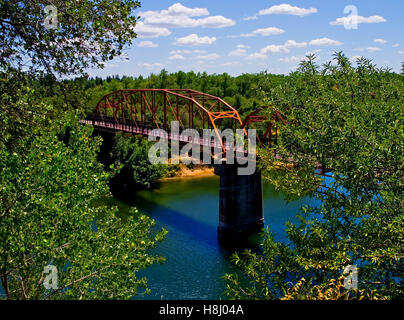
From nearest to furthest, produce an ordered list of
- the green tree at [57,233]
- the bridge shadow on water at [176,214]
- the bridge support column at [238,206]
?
the green tree at [57,233], the bridge shadow on water at [176,214], the bridge support column at [238,206]

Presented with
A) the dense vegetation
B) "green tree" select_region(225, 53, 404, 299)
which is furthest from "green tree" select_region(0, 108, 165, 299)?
"green tree" select_region(225, 53, 404, 299)

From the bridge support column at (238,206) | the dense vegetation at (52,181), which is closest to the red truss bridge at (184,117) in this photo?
the bridge support column at (238,206)

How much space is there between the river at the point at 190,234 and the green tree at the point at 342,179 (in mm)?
5944

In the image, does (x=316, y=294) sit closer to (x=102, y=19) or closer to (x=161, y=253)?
(x=102, y=19)

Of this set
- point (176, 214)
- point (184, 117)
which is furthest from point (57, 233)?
point (184, 117)

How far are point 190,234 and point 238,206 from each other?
4.74 m

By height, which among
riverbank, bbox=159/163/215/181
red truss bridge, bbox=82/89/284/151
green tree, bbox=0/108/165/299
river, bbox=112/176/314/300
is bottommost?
river, bbox=112/176/314/300

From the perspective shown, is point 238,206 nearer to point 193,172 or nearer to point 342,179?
point 342,179

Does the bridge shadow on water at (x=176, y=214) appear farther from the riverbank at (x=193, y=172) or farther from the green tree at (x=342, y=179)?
the green tree at (x=342, y=179)

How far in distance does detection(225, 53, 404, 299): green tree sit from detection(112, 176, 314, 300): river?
5.94 m

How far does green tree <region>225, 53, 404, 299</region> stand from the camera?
8.45 m

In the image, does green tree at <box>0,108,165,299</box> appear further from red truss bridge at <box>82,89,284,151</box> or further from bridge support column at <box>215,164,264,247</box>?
bridge support column at <box>215,164,264,247</box>

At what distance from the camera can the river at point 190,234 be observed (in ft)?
76.7

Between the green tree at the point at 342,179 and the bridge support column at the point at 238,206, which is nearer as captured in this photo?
the green tree at the point at 342,179
